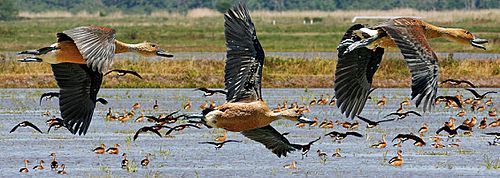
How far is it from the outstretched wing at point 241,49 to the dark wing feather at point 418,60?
140 cm

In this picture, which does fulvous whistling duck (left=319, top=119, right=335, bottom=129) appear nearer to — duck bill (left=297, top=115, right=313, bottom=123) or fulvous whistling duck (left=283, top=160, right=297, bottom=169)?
fulvous whistling duck (left=283, top=160, right=297, bottom=169)

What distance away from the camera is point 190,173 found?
14547 mm

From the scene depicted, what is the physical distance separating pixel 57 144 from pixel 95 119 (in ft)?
12.2

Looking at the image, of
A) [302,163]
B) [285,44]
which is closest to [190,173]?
[302,163]

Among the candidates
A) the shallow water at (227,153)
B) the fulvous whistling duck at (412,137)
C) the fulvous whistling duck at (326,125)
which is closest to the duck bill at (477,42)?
the shallow water at (227,153)

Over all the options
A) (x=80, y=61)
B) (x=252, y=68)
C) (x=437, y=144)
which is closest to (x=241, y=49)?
(x=252, y=68)

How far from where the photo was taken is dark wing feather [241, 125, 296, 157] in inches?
444

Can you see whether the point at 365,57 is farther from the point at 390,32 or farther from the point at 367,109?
the point at 367,109

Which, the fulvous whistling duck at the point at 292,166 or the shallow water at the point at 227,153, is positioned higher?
the fulvous whistling duck at the point at 292,166

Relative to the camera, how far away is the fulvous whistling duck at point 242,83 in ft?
35.7

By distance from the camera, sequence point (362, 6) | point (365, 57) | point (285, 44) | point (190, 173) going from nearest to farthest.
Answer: point (365, 57) → point (190, 173) → point (285, 44) → point (362, 6)

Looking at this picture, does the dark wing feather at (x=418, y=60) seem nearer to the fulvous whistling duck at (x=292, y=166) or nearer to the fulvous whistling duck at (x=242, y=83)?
the fulvous whistling duck at (x=242, y=83)

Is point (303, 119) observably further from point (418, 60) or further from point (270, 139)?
point (418, 60)

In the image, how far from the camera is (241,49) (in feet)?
35.8
